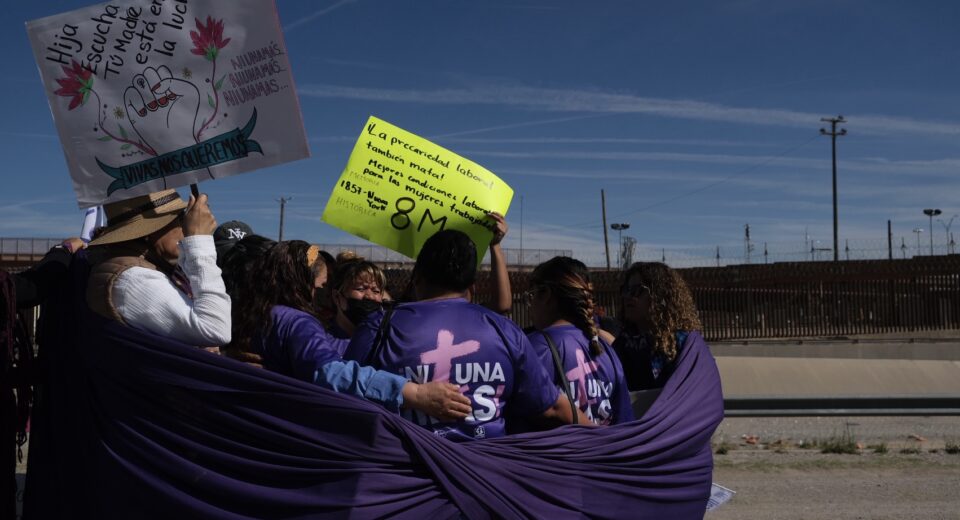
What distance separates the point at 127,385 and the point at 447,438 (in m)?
1.19

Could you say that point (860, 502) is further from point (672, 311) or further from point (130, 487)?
point (130, 487)

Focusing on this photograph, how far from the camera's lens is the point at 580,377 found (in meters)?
4.02

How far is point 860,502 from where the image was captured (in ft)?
23.6

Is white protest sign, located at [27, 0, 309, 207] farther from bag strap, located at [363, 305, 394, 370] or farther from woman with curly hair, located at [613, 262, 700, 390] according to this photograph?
woman with curly hair, located at [613, 262, 700, 390]

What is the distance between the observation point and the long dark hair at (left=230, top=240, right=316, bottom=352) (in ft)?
12.6

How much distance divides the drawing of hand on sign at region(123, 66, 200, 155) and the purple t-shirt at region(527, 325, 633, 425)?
5.50 ft

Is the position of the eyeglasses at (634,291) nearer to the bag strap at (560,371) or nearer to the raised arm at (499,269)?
the raised arm at (499,269)

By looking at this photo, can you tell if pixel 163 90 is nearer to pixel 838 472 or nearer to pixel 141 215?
pixel 141 215

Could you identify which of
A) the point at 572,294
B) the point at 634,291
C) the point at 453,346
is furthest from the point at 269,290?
the point at 634,291

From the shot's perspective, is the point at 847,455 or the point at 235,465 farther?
the point at 847,455

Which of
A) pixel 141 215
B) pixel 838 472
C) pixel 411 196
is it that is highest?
pixel 411 196

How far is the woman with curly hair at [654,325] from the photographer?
4.73 m

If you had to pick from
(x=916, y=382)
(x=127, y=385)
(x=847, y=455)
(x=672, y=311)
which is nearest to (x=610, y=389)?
(x=672, y=311)

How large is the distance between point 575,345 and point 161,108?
197cm
